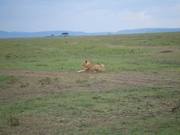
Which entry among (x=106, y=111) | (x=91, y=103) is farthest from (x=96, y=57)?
(x=106, y=111)

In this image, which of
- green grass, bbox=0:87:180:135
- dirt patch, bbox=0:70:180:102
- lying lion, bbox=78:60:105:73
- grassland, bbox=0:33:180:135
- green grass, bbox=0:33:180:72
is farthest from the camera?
green grass, bbox=0:33:180:72

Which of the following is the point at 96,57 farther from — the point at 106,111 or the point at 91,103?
the point at 106,111

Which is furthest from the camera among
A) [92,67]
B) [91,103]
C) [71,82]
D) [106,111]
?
[92,67]

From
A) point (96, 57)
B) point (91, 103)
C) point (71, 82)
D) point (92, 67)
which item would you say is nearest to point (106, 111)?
point (91, 103)

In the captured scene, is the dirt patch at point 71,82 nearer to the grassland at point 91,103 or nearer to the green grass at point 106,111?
the grassland at point 91,103

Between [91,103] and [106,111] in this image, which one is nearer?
[106,111]

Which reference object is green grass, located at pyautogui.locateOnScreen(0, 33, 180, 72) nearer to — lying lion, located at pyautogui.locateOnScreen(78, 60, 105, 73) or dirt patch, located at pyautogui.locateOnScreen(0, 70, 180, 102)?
lying lion, located at pyautogui.locateOnScreen(78, 60, 105, 73)

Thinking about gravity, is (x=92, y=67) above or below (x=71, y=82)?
above

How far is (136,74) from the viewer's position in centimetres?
1884

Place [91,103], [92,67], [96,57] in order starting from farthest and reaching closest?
[96,57] < [92,67] < [91,103]

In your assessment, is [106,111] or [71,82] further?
[71,82]

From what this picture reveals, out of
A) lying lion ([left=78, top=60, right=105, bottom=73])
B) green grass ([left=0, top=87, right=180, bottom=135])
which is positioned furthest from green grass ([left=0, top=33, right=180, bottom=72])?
green grass ([left=0, top=87, right=180, bottom=135])

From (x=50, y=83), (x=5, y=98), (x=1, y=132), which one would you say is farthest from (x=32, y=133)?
(x=50, y=83)

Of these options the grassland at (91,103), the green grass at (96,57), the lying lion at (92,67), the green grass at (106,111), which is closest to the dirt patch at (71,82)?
the grassland at (91,103)
